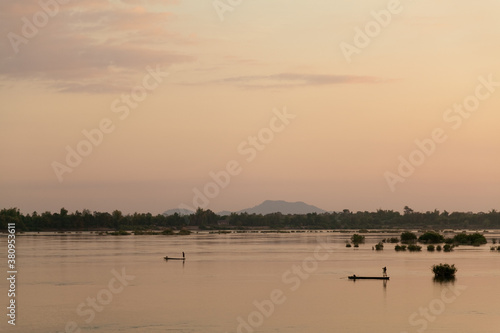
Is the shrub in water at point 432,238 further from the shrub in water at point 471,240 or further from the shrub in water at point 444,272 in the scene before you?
the shrub in water at point 444,272

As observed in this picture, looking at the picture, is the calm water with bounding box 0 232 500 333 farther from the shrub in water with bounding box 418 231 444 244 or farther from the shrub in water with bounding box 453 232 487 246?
the shrub in water with bounding box 418 231 444 244

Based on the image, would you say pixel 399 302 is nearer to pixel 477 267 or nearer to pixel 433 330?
pixel 433 330

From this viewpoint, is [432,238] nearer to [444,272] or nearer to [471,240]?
[471,240]

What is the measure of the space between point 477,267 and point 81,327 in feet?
128
